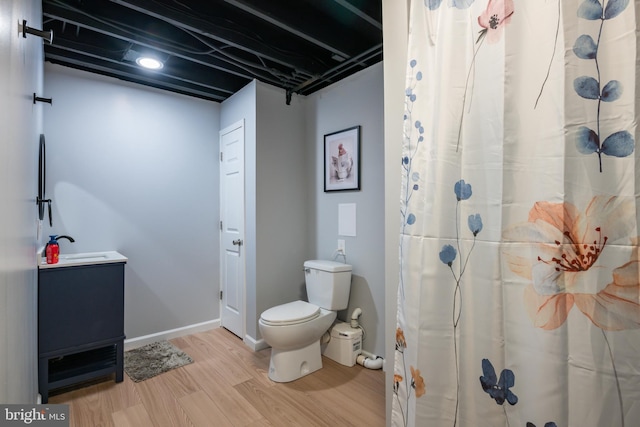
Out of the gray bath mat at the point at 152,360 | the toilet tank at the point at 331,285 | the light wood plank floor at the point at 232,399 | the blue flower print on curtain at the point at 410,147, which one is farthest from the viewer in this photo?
the toilet tank at the point at 331,285

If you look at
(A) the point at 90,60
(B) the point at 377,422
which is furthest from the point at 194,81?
(B) the point at 377,422

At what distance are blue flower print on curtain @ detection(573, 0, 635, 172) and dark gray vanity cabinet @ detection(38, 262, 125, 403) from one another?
259 cm

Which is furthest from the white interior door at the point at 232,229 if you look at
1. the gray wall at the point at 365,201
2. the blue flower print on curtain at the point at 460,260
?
the blue flower print on curtain at the point at 460,260

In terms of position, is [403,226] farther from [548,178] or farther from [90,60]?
[90,60]

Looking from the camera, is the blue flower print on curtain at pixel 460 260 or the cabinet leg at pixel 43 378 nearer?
the blue flower print on curtain at pixel 460 260

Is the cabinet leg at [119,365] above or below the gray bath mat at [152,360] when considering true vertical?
above

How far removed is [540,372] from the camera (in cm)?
82

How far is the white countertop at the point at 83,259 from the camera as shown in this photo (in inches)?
76.3

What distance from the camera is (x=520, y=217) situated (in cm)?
89

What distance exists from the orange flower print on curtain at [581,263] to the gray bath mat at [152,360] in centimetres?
249

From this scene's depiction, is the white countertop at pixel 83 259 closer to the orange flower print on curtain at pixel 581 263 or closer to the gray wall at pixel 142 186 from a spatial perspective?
the gray wall at pixel 142 186

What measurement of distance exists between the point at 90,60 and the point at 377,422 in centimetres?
329

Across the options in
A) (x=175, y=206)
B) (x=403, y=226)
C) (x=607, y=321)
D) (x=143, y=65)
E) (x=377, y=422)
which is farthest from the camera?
(x=175, y=206)

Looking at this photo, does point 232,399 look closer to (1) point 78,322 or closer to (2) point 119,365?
(2) point 119,365
